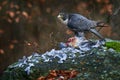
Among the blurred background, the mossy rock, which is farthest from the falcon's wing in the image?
the blurred background

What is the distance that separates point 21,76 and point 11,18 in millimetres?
7032

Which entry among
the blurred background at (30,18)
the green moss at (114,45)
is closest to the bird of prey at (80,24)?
the green moss at (114,45)

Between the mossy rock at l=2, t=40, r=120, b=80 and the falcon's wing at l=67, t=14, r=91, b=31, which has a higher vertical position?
the falcon's wing at l=67, t=14, r=91, b=31

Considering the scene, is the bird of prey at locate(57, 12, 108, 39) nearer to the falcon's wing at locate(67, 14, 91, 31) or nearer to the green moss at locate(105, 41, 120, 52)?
the falcon's wing at locate(67, 14, 91, 31)

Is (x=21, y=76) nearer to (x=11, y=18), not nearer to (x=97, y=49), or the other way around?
(x=97, y=49)

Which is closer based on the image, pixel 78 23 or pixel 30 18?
pixel 78 23

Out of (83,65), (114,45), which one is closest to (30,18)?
(114,45)

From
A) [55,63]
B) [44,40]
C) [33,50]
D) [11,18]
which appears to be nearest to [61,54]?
[55,63]

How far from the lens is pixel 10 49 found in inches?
516

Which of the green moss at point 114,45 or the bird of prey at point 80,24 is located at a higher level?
the bird of prey at point 80,24

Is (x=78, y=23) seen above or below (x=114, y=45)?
above

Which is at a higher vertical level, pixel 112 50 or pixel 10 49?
pixel 10 49

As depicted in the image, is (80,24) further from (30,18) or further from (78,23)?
(30,18)

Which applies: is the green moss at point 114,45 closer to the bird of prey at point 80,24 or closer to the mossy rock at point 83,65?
the mossy rock at point 83,65
